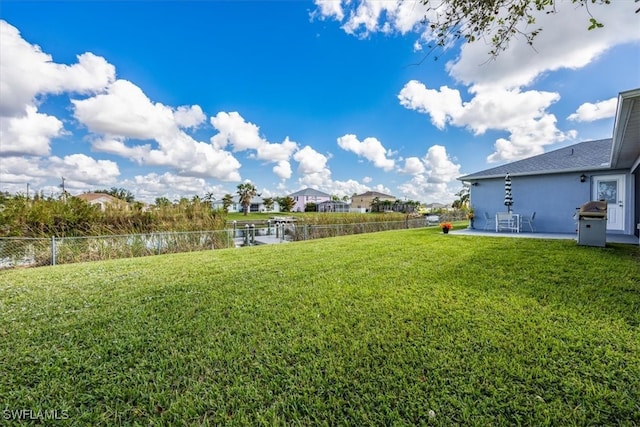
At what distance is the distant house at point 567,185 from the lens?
8.60m

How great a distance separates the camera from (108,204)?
29.7 ft

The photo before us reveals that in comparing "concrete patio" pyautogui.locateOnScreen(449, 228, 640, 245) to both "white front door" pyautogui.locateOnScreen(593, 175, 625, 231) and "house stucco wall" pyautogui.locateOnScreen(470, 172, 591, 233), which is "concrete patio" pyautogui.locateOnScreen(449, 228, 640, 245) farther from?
"house stucco wall" pyautogui.locateOnScreen(470, 172, 591, 233)

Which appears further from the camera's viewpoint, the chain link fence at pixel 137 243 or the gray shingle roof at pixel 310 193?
the gray shingle roof at pixel 310 193

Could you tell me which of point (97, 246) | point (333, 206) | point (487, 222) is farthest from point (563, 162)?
point (333, 206)

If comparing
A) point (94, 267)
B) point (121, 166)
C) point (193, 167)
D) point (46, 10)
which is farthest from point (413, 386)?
point (193, 167)

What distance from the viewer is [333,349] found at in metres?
2.41

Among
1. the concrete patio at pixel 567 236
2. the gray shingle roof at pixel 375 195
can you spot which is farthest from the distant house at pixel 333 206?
the concrete patio at pixel 567 236

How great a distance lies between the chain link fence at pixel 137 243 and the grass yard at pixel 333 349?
299 centimetres

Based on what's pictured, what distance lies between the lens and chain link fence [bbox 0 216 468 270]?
6789 mm

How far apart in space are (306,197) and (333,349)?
190 feet

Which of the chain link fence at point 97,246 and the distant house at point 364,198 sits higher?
the distant house at point 364,198

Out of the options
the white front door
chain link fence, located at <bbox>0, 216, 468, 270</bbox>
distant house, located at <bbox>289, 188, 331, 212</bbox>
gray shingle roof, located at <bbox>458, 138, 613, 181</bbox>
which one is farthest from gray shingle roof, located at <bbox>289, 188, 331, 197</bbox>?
the white front door

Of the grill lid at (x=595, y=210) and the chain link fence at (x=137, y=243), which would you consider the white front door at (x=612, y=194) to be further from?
the chain link fence at (x=137, y=243)

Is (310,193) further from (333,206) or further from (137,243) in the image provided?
(137,243)
